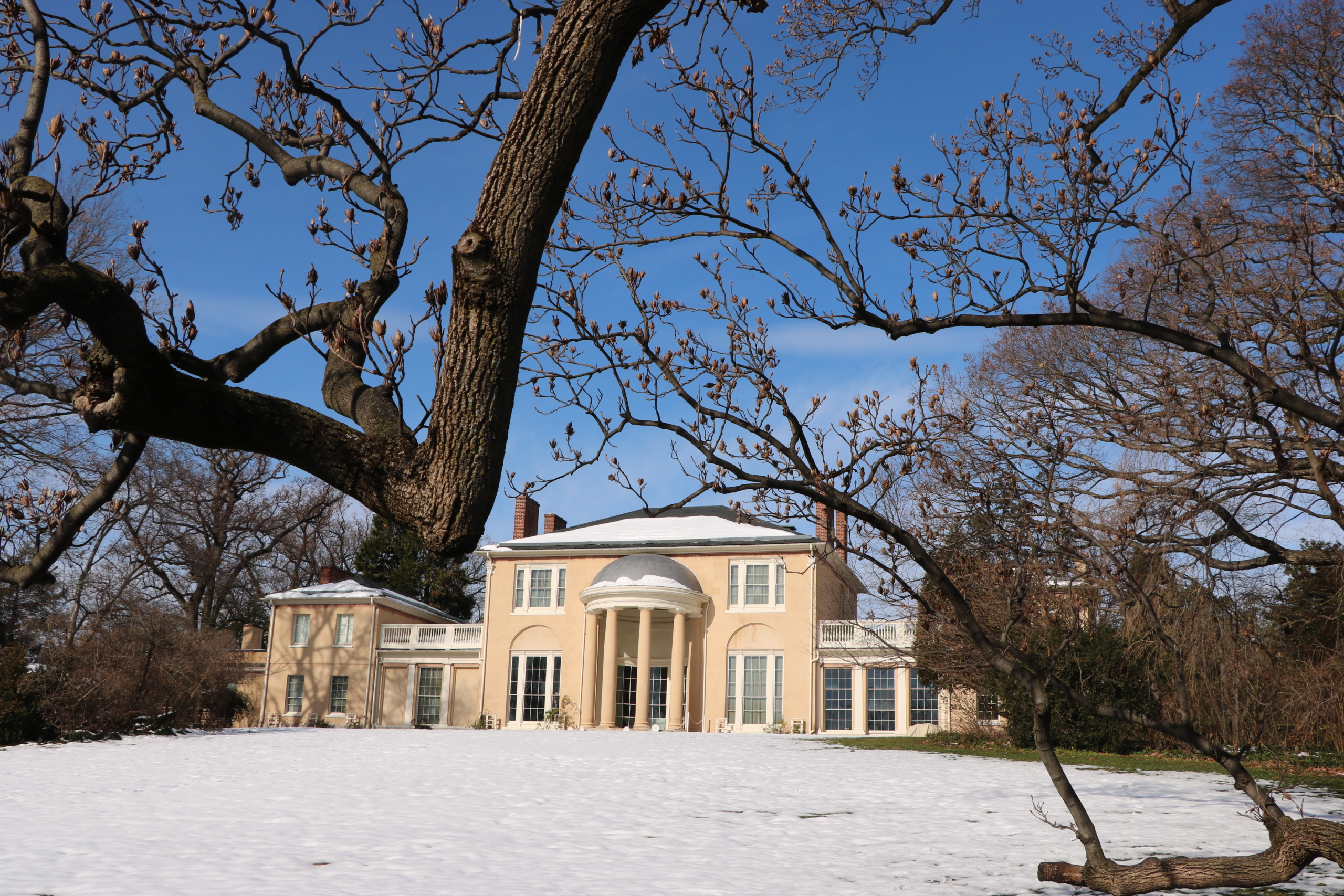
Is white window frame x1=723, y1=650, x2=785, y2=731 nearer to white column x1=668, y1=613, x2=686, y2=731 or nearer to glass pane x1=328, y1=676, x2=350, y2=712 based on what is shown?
white column x1=668, y1=613, x2=686, y2=731

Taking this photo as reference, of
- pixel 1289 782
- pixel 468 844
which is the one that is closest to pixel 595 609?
pixel 1289 782

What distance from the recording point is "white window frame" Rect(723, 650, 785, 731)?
30.6m

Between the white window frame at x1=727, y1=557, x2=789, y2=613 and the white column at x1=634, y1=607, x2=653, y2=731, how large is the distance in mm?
2831

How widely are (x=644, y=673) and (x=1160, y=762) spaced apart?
16.3 m

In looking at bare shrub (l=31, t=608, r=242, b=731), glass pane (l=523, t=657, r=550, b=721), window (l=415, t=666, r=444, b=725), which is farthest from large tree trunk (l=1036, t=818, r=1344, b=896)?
window (l=415, t=666, r=444, b=725)

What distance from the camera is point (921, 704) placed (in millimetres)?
29703

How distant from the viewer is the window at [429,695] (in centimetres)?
3459

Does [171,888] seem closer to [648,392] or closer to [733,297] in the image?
[648,392]

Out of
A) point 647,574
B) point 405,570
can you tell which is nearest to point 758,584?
point 647,574

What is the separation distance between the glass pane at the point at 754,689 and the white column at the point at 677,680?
1.98 meters

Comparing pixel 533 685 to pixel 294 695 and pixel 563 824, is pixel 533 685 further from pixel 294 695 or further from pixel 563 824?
pixel 563 824

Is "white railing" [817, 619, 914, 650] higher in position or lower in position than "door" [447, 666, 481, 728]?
higher

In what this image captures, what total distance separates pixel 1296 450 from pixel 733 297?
7077mm

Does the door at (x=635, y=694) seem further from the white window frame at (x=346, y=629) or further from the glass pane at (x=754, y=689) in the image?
the white window frame at (x=346, y=629)
